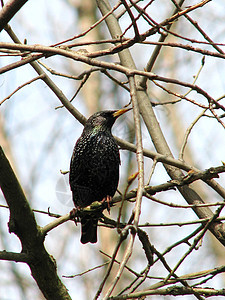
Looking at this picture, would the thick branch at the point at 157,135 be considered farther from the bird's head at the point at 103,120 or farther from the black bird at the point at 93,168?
the bird's head at the point at 103,120

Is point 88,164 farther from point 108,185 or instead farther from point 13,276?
point 13,276

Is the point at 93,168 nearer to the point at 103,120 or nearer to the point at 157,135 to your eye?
the point at 103,120

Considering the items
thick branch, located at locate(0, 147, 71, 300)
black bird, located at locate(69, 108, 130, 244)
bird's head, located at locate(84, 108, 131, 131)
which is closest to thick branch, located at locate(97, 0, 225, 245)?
black bird, located at locate(69, 108, 130, 244)

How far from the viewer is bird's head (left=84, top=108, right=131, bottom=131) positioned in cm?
429

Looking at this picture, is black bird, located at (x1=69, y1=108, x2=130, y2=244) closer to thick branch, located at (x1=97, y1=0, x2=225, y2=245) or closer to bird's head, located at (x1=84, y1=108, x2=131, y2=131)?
bird's head, located at (x1=84, y1=108, x2=131, y2=131)

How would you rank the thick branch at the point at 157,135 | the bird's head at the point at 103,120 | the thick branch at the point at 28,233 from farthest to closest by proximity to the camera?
the bird's head at the point at 103,120 → the thick branch at the point at 157,135 → the thick branch at the point at 28,233

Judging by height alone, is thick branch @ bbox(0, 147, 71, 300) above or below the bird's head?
below

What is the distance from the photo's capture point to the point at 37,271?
9.62 feet

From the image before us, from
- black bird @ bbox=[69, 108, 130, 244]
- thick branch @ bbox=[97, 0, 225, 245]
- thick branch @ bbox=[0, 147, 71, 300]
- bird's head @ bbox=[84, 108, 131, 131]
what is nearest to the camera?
thick branch @ bbox=[0, 147, 71, 300]

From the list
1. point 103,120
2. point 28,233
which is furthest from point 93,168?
point 28,233

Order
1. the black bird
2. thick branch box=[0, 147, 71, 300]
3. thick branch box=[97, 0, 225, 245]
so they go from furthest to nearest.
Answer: the black bird < thick branch box=[97, 0, 225, 245] < thick branch box=[0, 147, 71, 300]

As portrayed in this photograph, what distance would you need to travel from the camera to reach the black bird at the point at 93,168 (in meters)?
4.05

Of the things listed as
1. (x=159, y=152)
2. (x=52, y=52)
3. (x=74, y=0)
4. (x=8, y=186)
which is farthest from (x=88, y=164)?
(x=74, y=0)

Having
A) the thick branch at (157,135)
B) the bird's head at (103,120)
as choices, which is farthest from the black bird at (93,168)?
the thick branch at (157,135)
